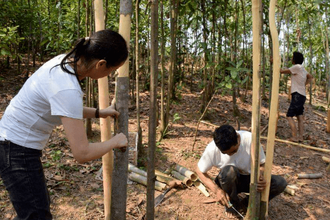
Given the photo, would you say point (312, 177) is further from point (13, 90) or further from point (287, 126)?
point (13, 90)

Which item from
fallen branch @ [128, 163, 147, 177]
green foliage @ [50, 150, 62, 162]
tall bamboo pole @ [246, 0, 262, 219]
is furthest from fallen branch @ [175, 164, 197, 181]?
green foliage @ [50, 150, 62, 162]

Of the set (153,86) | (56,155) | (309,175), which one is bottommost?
(309,175)

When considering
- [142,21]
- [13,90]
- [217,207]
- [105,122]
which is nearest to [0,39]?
[13,90]

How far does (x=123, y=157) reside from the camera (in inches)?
75.4

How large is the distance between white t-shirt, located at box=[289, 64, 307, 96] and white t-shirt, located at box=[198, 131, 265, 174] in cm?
339

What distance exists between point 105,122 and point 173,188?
1690 mm

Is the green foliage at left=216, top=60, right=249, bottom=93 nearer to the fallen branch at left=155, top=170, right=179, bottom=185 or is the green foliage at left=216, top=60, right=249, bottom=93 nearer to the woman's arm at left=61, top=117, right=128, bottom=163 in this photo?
the fallen branch at left=155, top=170, right=179, bottom=185

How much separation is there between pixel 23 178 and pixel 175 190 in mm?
2083

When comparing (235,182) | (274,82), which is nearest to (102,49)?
(274,82)

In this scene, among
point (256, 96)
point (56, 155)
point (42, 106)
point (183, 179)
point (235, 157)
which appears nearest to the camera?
point (42, 106)

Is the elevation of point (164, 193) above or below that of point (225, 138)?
below

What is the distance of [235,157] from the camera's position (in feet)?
10.0

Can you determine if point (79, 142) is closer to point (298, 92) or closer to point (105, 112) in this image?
point (105, 112)

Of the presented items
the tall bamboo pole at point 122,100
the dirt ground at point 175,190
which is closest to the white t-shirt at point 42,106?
the tall bamboo pole at point 122,100
